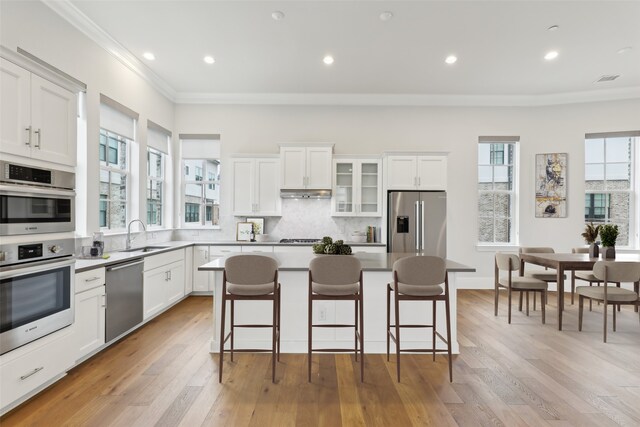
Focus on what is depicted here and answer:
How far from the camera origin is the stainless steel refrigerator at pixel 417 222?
546 cm

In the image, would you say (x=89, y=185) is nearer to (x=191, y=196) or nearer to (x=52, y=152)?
(x=52, y=152)

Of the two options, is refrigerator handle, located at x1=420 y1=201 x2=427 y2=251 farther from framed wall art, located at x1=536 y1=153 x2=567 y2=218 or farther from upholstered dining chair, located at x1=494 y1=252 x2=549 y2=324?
framed wall art, located at x1=536 y1=153 x2=567 y2=218

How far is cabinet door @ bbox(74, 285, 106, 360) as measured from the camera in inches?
112

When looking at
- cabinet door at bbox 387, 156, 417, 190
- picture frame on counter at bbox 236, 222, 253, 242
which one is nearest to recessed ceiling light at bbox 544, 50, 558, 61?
cabinet door at bbox 387, 156, 417, 190

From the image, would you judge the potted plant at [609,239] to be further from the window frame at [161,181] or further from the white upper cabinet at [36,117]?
the window frame at [161,181]

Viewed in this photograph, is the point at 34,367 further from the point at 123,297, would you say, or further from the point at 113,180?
the point at 113,180

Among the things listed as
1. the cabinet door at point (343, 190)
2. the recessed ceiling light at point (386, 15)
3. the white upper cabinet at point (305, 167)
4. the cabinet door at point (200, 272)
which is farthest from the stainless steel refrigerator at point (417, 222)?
the cabinet door at point (200, 272)

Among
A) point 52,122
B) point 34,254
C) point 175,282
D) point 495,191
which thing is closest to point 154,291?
point 175,282

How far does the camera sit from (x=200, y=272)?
547 centimetres

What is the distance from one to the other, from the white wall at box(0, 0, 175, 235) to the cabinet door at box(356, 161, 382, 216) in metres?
3.61

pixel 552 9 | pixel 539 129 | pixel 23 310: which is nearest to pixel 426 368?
pixel 23 310

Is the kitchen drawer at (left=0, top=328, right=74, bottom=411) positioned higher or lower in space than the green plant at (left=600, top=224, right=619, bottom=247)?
lower

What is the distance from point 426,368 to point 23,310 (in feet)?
10.5

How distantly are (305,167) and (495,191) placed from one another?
3773 mm
